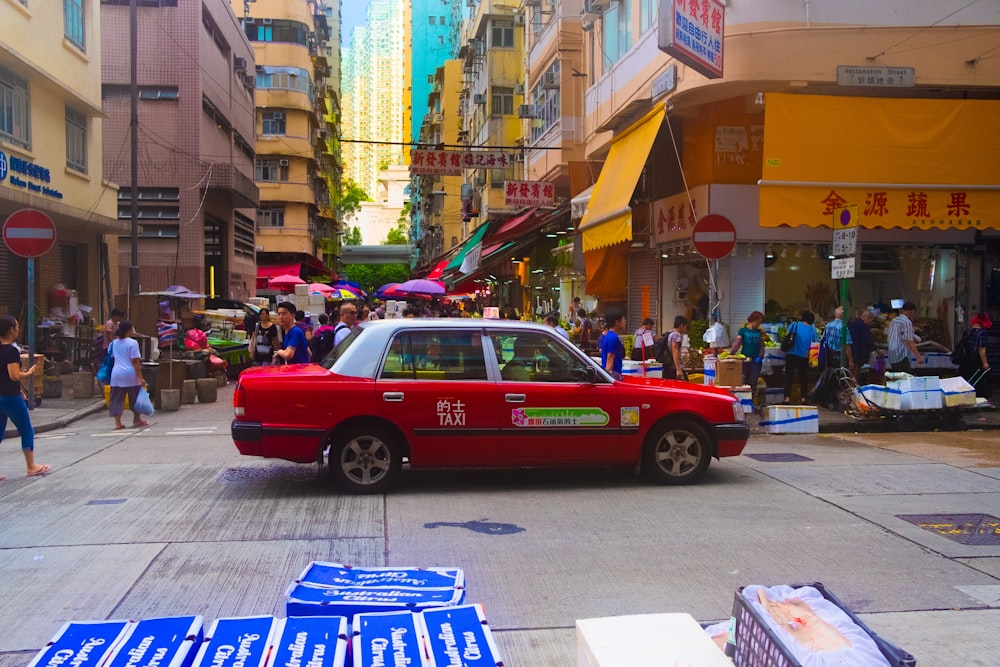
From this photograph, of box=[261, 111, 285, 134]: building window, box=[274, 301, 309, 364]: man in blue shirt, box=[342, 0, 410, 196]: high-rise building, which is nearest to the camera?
box=[274, 301, 309, 364]: man in blue shirt

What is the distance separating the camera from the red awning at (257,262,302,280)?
5188 centimetres

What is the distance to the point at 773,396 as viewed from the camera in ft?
46.2

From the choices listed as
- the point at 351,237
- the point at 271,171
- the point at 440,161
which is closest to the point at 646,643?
the point at 440,161

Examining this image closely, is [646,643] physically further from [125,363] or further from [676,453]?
[125,363]

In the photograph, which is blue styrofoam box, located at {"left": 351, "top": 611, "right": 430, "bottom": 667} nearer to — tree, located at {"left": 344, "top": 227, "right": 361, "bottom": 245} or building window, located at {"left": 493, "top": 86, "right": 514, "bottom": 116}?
building window, located at {"left": 493, "top": 86, "right": 514, "bottom": 116}

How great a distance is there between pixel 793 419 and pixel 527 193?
1331cm

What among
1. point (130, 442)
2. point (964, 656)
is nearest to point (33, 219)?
point (130, 442)

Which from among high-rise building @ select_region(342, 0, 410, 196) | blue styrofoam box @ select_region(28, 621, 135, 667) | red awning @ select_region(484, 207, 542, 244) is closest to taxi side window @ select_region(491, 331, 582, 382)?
blue styrofoam box @ select_region(28, 621, 135, 667)

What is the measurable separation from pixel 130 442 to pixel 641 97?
10.7 m

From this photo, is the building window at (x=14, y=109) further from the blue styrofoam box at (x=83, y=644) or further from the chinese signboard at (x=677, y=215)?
the blue styrofoam box at (x=83, y=644)

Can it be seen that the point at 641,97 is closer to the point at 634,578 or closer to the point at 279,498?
the point at 279,498

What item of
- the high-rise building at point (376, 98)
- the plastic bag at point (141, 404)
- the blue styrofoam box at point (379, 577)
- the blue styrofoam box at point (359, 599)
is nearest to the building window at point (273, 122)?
the plastic bag at point (141, 404)

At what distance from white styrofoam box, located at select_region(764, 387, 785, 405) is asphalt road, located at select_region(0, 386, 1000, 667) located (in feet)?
12.6

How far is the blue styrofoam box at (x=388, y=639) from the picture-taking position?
8.23 feet
